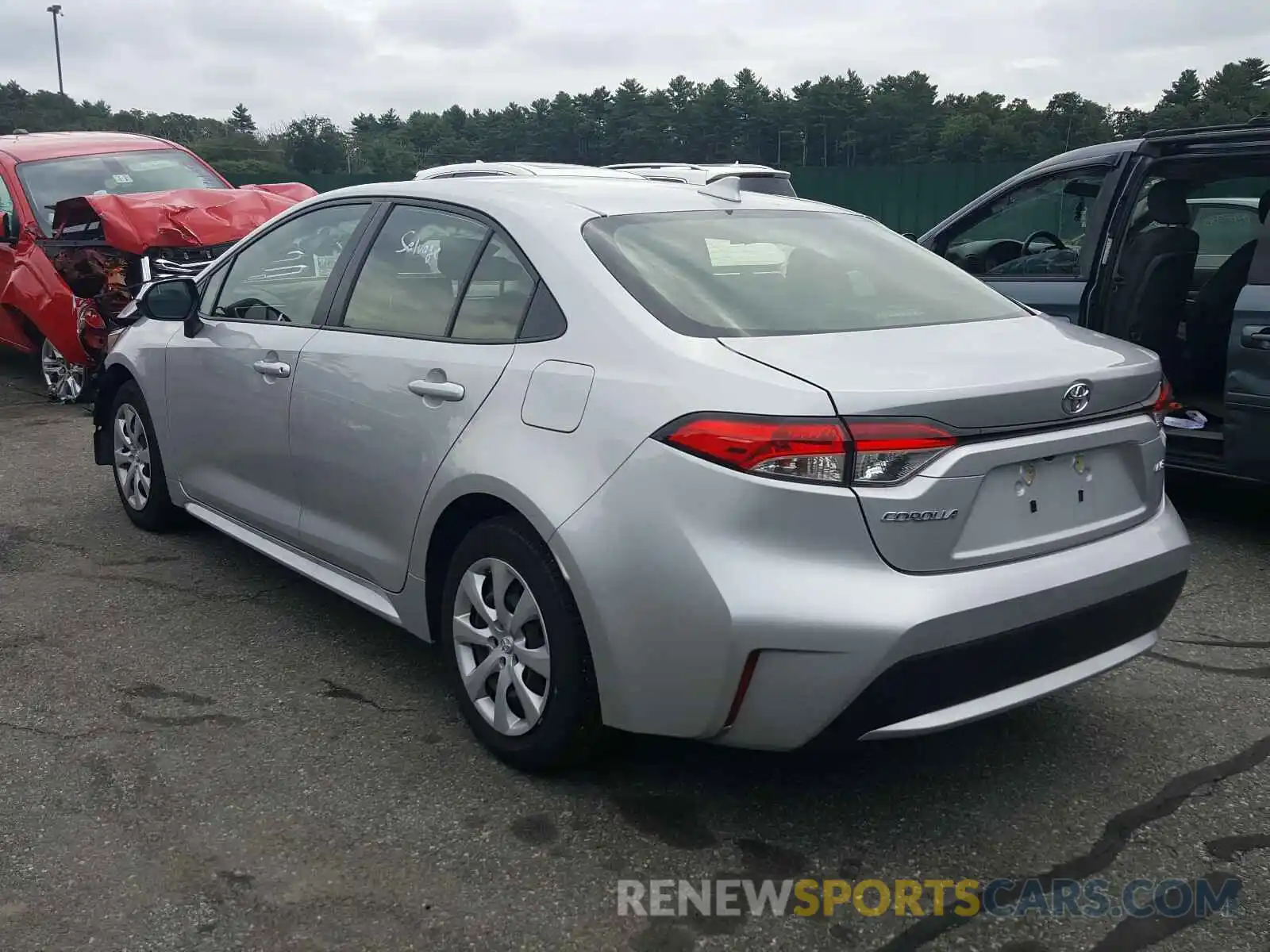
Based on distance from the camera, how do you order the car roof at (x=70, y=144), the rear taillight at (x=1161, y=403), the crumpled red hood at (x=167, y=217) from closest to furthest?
the rear taillight at (x=1161, y=403) < the crumpled red hood at (x=167, y=217) < the car roof at (x=70, y=144)

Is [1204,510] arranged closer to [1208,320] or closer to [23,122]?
[1208,320]

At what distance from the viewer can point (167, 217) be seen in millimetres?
8078

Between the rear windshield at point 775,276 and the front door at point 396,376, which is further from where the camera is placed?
the front door at point 396,376

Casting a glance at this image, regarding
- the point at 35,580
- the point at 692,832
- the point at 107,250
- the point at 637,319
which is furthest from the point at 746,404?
the point at 107,250

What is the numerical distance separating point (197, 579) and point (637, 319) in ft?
9.07

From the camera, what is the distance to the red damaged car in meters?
8.03

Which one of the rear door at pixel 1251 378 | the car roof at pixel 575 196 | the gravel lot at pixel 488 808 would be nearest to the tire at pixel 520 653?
the gravel lot at pixel 488 808

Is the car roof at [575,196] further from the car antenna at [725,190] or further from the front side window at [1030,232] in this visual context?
the front side window at [1030,232]

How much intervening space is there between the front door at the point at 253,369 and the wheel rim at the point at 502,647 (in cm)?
110

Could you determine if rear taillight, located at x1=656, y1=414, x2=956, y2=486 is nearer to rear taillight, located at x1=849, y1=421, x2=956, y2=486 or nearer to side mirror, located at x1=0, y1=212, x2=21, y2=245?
rear taillight, located at x1=849, y1=421, x2=956, y2=486

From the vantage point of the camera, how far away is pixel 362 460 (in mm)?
3637

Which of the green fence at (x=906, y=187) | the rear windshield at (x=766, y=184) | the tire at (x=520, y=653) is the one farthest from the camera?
the green fence at (x=906, y=187)

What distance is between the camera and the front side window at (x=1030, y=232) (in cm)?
611

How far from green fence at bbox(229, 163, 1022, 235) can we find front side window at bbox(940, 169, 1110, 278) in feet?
49.9
